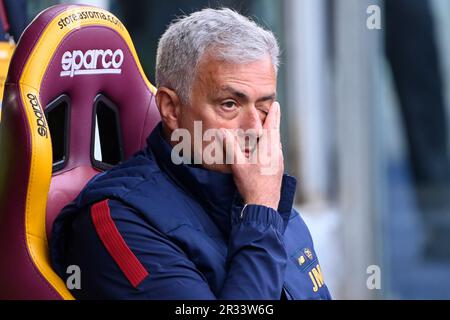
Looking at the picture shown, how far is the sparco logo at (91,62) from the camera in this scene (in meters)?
2.28

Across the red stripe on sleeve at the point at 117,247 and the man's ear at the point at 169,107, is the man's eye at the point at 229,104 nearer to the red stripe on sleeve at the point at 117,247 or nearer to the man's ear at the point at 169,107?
the man's ear at the point at 169,107

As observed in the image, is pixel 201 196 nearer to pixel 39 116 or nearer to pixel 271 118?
pixel 271 118

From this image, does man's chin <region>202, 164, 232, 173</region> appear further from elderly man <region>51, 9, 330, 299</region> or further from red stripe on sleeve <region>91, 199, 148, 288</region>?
red stripe on sleeve <region>91, 199, 148, 288</region>

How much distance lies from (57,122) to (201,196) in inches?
14.3

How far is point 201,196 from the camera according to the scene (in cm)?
220

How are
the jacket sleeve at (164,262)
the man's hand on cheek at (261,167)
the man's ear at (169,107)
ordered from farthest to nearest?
the man's ear at (169,107), the man's hand on cheek at (261,167), the jacket sleeve at (164,262)

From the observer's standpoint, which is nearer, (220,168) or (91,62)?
(220,168)

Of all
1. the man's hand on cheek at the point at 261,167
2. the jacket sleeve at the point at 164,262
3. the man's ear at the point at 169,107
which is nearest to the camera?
the jacket sleeve at the point at 164,262

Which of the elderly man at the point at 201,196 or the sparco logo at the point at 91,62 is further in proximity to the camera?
the sparco logo at the point at 91,62

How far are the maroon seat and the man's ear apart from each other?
0.58 feet

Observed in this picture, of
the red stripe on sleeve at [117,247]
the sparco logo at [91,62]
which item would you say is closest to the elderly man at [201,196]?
the red stripe on sleeve at [117,247]

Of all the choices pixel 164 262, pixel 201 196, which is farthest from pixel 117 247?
pixel 201 196

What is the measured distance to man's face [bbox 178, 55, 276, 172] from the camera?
220 cm

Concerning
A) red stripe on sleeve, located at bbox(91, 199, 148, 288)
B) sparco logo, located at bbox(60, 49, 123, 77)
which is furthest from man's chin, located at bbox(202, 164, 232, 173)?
sparco logo, located at bbox(60, 49, 123, 77)
